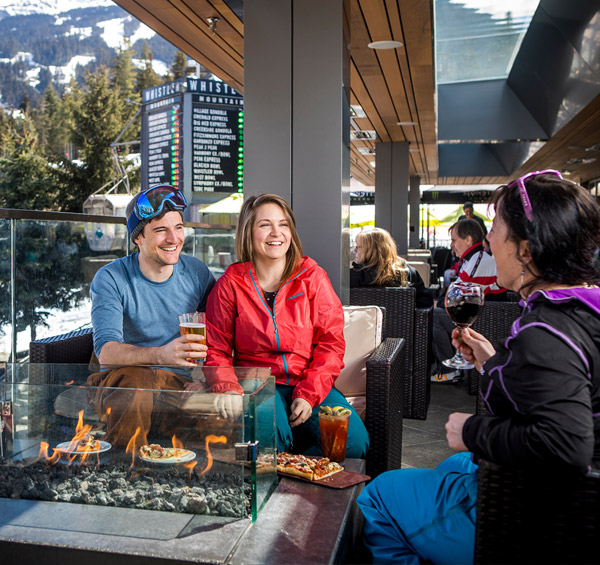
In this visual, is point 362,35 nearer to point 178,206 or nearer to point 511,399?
point 178,206

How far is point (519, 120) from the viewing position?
32.2ft

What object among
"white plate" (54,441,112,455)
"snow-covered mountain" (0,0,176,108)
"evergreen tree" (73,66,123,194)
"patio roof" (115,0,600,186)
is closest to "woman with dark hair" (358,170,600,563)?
"white plate" (54,441,112,455)

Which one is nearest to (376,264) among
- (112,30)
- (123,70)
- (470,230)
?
(470,230)

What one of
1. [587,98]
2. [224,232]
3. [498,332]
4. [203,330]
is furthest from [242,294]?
[587,98]

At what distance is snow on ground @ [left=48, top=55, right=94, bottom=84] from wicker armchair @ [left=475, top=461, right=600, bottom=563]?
100 metres

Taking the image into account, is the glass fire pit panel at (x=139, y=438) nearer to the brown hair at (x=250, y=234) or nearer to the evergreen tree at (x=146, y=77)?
the brown hair at (x=250, y=234)

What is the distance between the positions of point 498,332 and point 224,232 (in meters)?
3.82

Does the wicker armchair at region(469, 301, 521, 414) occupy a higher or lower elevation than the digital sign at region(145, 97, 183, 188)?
lower

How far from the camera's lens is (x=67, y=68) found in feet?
327

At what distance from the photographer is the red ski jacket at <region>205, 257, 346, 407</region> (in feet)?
8.45

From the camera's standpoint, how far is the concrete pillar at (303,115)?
3.35 m

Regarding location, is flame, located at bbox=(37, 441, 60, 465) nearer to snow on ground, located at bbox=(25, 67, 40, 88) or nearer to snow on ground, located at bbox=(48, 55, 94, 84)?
snow on ground, located at bbox=(25, 67, 40, 88)

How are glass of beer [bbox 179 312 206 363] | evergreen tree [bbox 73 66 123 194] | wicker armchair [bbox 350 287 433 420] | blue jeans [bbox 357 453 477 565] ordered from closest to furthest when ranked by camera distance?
1. blue jeans [bbox 357 453 477 565]
2. glass of beer [bbox 179 312 206 363]
3. wicker armchair [bbox 350 287 433 420]
4. evergreen tree [bbox 73 66 123 194]

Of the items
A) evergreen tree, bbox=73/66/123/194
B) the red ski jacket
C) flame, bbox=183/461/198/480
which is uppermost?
evergreen tree, bbox=73/66/123/194
